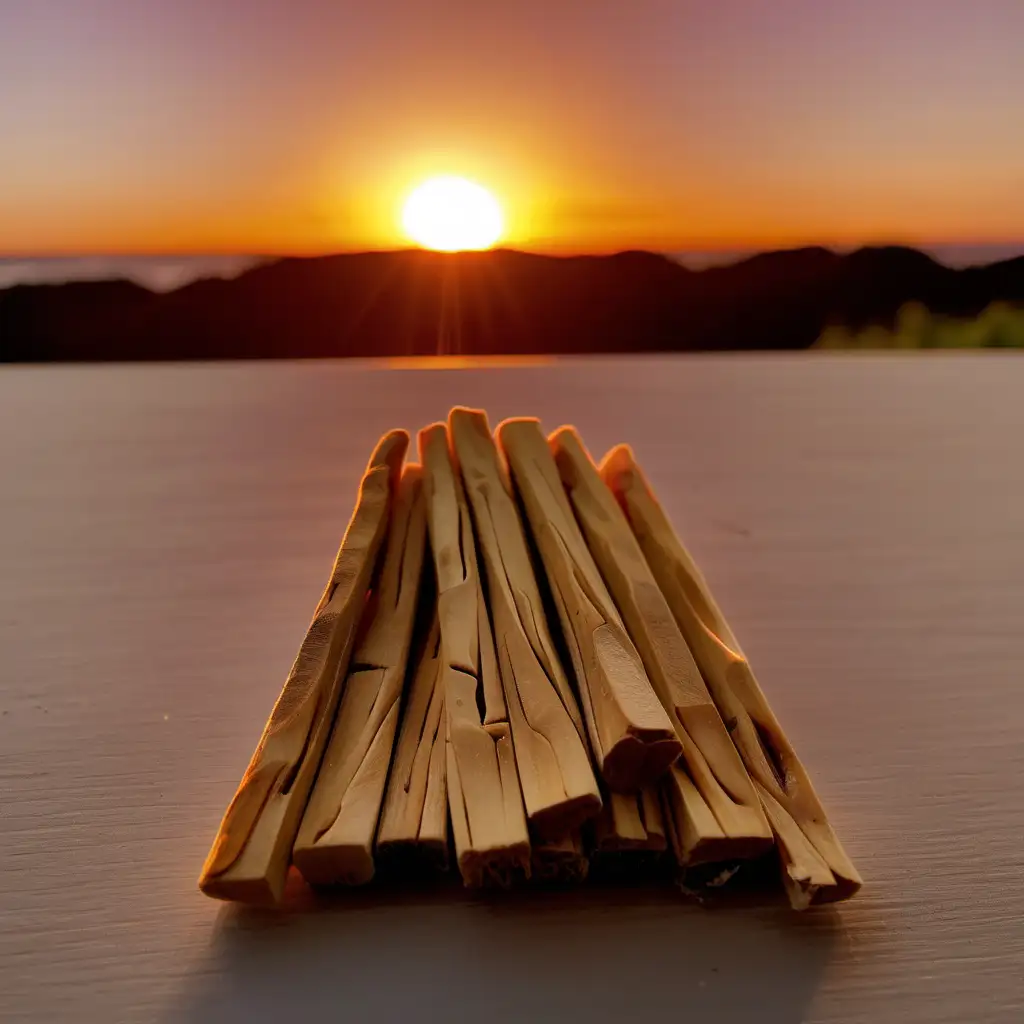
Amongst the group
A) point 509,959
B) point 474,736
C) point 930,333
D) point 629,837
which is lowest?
point 509,959

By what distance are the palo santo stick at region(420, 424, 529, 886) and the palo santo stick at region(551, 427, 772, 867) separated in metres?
0.17

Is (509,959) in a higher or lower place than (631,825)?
lower

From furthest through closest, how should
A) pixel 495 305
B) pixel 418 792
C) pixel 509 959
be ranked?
pixel 495 305 → pixel 418 792 → pixel 509 959

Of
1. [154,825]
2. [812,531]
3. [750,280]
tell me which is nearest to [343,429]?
[812,531]

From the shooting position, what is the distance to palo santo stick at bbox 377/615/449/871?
3.12 feet

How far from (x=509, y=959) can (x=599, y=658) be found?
33 cm

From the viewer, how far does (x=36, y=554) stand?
2289mm

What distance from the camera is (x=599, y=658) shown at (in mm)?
1084

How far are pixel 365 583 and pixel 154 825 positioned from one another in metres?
0.42

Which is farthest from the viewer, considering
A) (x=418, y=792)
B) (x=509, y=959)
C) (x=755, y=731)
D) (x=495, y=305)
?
(x=495, y=305)

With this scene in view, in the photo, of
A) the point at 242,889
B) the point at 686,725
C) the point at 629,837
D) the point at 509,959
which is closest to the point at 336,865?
the point at 242,889

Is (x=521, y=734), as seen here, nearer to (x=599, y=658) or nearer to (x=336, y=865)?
(x=599, y=658)

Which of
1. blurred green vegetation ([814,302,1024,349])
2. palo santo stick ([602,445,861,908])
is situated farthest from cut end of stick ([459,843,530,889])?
blurred green vegetation ([814,302,1024,349])

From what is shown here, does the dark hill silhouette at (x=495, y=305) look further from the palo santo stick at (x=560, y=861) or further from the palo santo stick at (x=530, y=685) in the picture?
the palo santo stick at (x=560, y=861)
